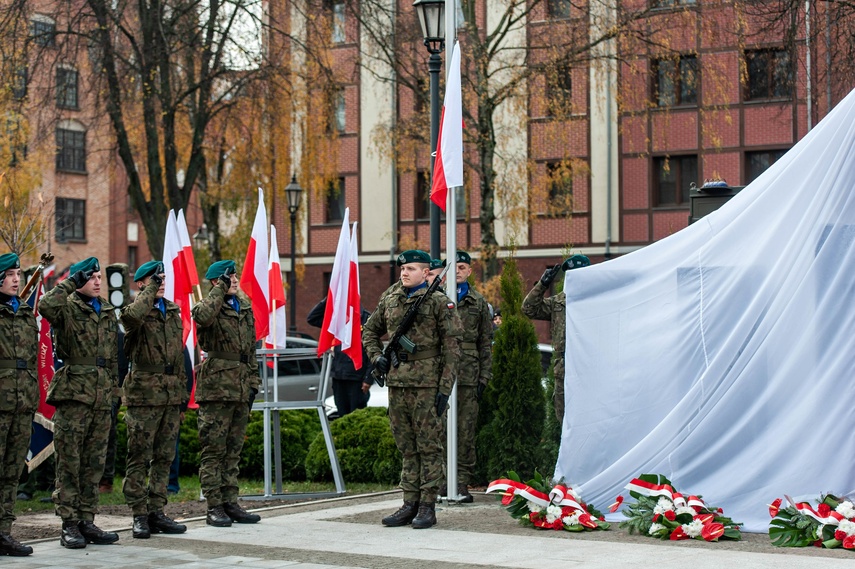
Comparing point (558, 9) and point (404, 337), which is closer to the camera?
point (404, 337)

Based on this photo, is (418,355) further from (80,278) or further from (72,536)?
(72,536)

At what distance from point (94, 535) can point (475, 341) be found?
4111 millimetres

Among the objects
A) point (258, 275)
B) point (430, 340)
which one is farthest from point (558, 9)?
point (430, 340)

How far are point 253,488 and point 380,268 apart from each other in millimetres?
26630

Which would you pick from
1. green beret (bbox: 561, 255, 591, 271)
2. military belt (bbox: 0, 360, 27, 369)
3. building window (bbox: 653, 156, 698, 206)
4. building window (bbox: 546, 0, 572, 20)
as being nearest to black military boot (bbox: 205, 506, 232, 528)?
military belt (bbox: 0, 360, 27, 369)

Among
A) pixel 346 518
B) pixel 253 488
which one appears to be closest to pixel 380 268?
pixel 253 488

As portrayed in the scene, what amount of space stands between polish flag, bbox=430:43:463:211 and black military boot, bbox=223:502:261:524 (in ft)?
10.4

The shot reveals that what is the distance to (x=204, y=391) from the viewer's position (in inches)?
406

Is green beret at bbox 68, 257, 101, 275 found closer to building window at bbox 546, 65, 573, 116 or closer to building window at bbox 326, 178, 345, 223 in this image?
Result: building window at bbox 546, 65, 573, 116

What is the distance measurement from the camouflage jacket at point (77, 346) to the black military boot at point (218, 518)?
141 cm

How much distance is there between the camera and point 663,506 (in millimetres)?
9188

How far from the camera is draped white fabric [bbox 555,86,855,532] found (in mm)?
9102

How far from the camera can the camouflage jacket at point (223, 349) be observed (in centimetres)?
1022

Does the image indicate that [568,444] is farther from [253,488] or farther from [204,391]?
[253,488]
